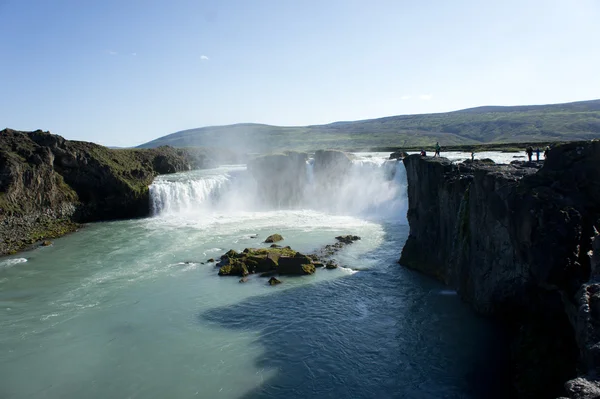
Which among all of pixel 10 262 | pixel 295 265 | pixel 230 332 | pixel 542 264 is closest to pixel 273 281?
pixel 295 265

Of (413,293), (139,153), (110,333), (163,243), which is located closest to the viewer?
(110,333)

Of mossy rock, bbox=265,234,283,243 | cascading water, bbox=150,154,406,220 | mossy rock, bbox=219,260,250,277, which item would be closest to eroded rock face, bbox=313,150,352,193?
cascading water, bbox=150,154,406,220

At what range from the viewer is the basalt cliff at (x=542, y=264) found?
29.0ft

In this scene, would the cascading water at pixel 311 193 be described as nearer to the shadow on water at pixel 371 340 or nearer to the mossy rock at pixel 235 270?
the mossy rock at pixel 235 270

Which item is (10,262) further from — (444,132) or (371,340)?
(444,132)

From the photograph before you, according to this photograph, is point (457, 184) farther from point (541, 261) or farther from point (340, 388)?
point (340, 388)

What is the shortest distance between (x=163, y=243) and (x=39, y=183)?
1501cm

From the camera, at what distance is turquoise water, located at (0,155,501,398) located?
12.4 meters

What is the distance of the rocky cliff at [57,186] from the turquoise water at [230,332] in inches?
314

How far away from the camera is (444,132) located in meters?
134

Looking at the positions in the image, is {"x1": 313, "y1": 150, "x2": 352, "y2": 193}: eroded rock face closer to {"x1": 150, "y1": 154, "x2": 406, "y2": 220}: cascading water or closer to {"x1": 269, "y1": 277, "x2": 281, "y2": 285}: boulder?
{"x1": 150, "y1": 154, "x2": 406, "y2": 220}: cascading water

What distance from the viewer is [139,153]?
188 ft

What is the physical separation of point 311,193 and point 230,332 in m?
33.0

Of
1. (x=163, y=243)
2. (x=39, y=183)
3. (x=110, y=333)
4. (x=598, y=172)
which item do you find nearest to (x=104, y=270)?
(x=163, y=243)
